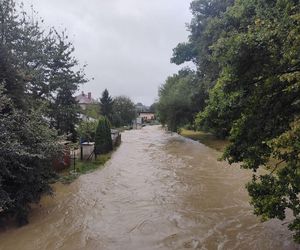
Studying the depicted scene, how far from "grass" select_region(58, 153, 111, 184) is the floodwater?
45 cm

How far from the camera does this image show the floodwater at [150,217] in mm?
9250

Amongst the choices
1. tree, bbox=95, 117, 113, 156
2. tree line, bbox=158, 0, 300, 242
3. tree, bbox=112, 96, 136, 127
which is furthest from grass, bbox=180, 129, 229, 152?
tree, bbox=112, 96, 136, 127

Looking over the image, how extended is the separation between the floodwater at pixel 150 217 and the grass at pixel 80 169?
447 mm

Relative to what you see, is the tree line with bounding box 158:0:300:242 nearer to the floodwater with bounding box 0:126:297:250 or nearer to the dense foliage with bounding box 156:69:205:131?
the floodwater with bounding box 0:126:297:250

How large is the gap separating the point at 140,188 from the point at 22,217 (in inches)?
226

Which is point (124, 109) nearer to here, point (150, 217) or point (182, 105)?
point (182, 105)

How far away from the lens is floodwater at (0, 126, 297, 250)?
925 cm

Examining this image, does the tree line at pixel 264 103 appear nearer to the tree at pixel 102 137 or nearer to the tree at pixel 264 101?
the tree at pixel 264 101

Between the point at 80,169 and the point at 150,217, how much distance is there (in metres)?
8.57

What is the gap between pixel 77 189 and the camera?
15258 millimetres

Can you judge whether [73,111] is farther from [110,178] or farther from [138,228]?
[138,228]

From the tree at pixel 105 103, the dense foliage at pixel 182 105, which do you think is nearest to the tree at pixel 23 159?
the dense foliage at pixel 182 105

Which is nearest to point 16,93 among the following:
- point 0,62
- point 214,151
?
point 0,62

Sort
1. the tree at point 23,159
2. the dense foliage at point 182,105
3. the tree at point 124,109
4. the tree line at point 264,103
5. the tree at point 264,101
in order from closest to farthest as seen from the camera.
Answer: the tree line at point 264,103
the tree at point 264,101
the tree at point 23,159
the dense foliage at point 182,105
the tree at point 124,109
